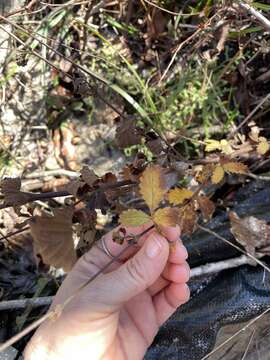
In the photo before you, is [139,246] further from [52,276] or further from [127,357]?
[52,276]

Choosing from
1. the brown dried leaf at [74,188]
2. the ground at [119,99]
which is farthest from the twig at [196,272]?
the brown dried leaf at [74,188]

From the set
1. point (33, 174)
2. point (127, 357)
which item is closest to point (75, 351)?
point (127, 357)

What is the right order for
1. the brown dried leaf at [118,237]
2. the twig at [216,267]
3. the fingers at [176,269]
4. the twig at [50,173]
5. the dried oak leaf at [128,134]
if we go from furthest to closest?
1. the twig at [50,173]
2. the twig at [216,267]
3. the dried oak leaf at [128,134]
4. the fingers at [176,269]
5. the brown dried leaf at [118,237]

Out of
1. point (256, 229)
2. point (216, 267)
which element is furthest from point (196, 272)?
point (256, 229)

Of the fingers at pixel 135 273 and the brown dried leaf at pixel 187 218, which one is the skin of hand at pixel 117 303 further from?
the brown dried leaf at pixel 187 218

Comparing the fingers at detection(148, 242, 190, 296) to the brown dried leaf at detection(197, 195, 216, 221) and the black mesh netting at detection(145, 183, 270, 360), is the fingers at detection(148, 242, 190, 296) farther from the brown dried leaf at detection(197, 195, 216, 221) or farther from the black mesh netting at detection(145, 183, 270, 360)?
the black mesh netting at detection(145, 183, 270, 360)

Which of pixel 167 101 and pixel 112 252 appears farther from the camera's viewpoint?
pixel 167 101
